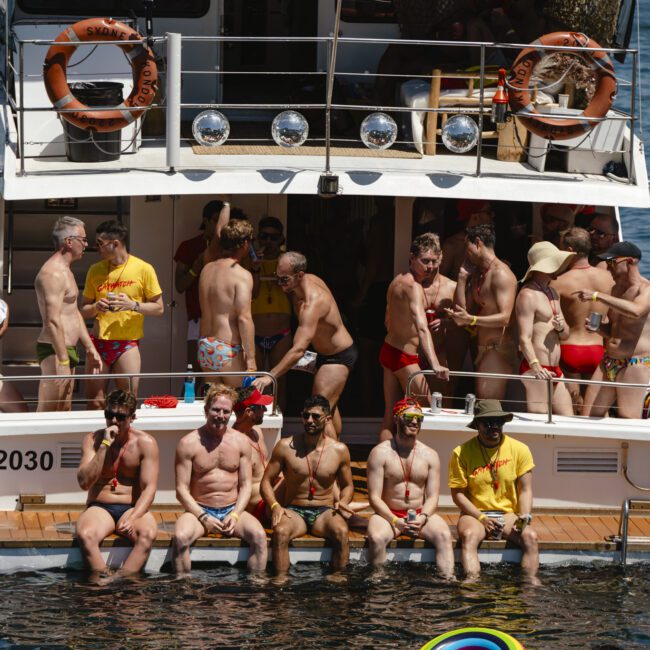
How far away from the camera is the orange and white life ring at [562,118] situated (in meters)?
12.3

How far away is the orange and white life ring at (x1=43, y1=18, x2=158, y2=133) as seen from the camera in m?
12.0

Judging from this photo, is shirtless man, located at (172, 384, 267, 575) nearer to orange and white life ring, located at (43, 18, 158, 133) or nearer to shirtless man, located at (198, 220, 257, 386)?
shirtless man, located at (198, 220, 257, 386)

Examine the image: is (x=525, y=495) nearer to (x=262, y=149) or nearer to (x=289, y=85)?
(x=262, y=149)

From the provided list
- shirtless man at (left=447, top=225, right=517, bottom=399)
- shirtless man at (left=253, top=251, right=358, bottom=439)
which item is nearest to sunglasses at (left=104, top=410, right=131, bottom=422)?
shirtless man at (left=253, top=251, right=358, bottom=439)

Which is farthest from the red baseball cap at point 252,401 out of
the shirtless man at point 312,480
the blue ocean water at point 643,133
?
the blue ocean water at point 643,133

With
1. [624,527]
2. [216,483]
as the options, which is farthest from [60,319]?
[624,527]

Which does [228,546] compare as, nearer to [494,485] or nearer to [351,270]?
[494,485]

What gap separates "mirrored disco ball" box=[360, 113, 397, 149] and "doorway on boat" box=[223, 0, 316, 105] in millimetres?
2756

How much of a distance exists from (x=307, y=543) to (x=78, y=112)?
12.9ft

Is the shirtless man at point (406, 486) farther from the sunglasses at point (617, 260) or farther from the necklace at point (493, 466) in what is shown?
the sunglasses at point (617, 260)

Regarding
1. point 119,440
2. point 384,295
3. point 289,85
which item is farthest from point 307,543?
point 289,85

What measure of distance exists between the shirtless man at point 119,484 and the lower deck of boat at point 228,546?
0.10 metres

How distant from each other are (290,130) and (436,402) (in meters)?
2.47

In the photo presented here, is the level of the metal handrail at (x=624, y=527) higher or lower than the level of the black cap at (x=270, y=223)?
lower
